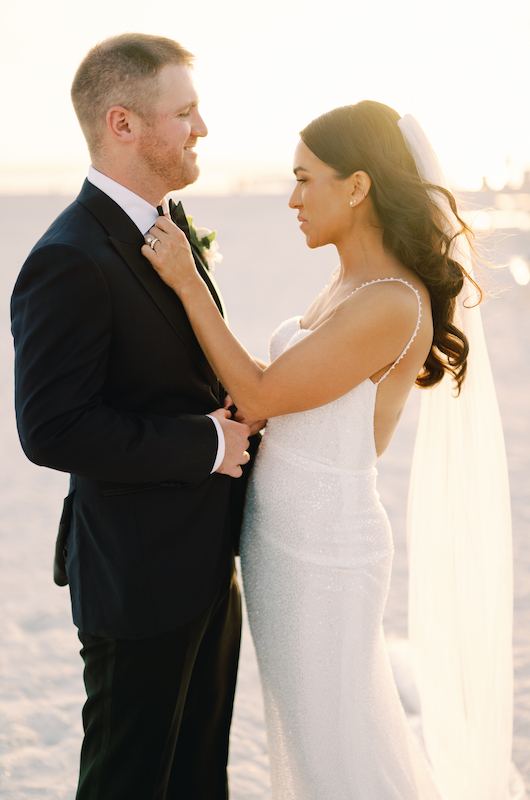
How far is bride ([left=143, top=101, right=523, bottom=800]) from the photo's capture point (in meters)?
2.18

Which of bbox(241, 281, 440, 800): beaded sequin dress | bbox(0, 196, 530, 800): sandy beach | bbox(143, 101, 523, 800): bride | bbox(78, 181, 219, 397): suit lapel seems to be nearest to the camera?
bbox(78, 181, 219, 397): suit lapel

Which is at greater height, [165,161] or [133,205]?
[165,161]

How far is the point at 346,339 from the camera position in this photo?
7.02ft

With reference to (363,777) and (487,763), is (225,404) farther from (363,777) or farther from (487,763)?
(487,763)

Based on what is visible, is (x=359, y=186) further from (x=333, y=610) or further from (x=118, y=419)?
(x=333, y=610)

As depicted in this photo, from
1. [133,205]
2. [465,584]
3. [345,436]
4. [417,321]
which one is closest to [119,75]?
[133,205]

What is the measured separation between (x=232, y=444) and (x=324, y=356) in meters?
0.42

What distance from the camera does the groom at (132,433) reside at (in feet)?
5.86

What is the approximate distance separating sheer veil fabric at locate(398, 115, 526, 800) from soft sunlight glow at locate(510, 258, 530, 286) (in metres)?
14.0

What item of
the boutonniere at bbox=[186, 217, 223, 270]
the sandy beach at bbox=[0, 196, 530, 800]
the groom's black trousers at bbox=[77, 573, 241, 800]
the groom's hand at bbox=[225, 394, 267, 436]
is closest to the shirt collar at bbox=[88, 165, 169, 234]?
the boutonniere at bbox=[186, 217, 223, 270]

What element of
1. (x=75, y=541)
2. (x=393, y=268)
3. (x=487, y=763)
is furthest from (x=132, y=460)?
(x=487, y=763)

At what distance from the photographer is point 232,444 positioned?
6.82 feet

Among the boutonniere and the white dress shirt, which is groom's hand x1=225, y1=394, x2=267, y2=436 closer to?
the white dress shirt

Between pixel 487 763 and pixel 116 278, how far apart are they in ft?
8.09
